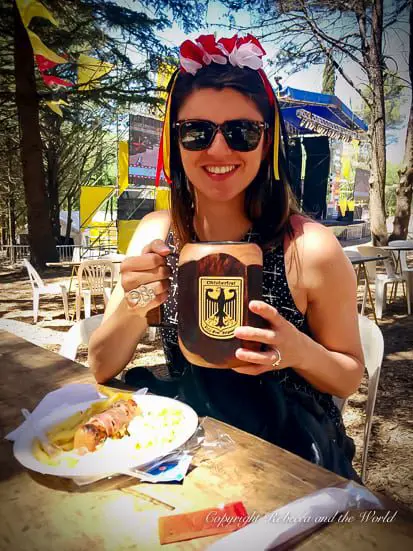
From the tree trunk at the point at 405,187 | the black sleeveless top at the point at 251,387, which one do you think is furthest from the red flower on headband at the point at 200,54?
the tree trunk at the point at 405,187

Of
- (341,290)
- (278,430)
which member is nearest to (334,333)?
(341,290)

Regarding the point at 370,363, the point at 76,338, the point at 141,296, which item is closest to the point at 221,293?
the point at 141,296

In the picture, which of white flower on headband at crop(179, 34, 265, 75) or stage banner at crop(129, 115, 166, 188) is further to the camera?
stage banner at crop(129, 115, 166, 188)

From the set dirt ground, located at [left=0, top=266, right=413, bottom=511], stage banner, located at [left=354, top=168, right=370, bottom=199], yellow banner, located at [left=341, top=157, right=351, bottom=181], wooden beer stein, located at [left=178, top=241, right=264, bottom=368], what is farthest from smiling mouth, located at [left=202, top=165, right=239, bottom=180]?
yellow banner, located at [left=341, top=157, right=351, bottom=181]

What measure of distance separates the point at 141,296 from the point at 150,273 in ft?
0.22

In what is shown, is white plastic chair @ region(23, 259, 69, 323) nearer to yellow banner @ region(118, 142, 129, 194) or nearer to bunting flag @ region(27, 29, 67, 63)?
bunting flag @ region(27, 29, 67, 63)

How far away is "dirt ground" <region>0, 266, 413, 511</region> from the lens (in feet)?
7.49

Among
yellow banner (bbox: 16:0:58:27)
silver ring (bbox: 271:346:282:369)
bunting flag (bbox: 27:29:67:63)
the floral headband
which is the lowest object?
silver ring (bbox: 271:346:282:369)

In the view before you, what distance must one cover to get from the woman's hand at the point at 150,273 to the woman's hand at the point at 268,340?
26 cm

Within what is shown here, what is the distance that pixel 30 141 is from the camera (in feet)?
31.2

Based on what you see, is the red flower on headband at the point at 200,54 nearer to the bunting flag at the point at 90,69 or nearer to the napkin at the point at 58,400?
the napkin at the point at 58,400

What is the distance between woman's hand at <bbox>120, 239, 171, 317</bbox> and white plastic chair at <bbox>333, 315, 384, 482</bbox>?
0.81m

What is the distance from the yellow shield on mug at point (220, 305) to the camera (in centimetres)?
75

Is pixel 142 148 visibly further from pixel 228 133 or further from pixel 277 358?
pixel 277 358
